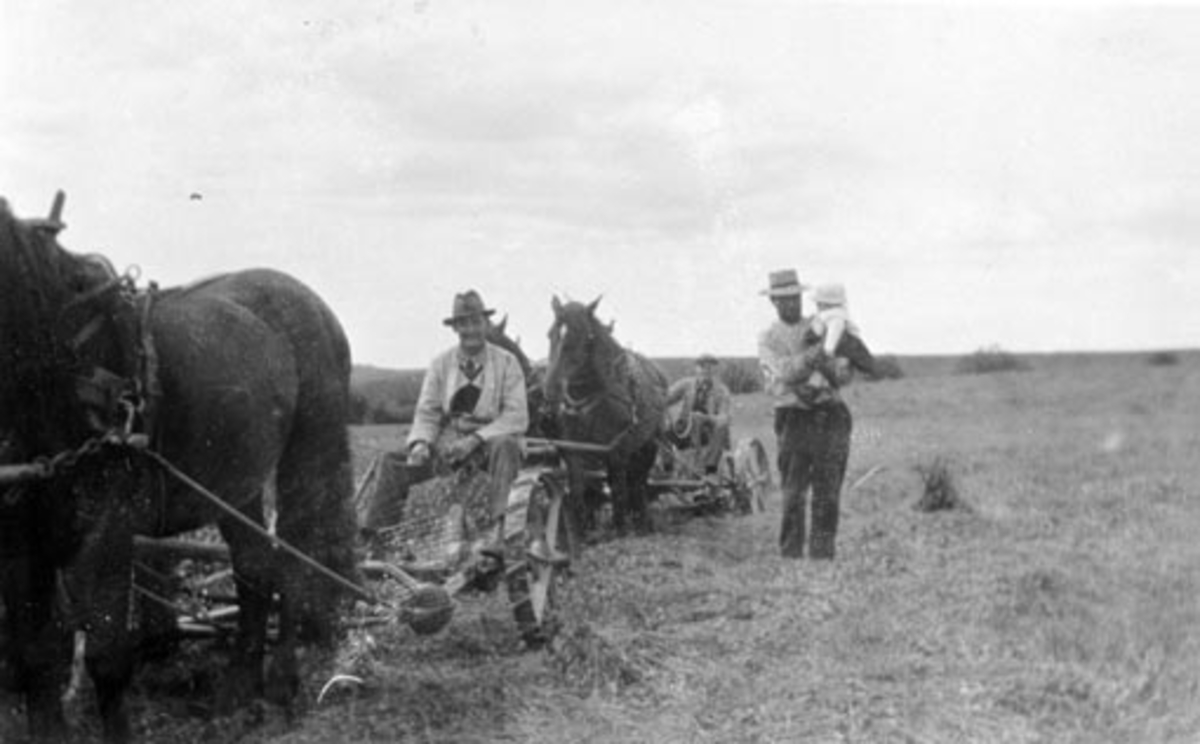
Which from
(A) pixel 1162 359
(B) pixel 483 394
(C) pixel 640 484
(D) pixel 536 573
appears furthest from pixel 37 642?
(A) pixel 1162 359

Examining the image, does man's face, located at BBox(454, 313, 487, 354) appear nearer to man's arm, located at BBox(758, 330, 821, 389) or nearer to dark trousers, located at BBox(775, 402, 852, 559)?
man's arm, located at BBox(758, 330, 821, 389)

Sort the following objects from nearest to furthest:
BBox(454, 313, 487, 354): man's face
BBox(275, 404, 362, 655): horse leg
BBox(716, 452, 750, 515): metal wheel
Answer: BBox(275, 404, 362, 655): horse leg
BBox(454, 313, 487, 354): man's face
BBox(716, 452, 750, 515): metal wheel

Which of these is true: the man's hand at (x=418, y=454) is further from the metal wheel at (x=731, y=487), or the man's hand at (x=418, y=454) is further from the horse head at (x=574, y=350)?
the metal wheel at (x=731, y=487)

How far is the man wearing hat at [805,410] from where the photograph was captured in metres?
9.18

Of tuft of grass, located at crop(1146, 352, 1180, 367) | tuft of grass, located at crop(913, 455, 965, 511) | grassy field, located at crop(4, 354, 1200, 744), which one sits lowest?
grassy field, located at crop(4, 354, 1200, 744)

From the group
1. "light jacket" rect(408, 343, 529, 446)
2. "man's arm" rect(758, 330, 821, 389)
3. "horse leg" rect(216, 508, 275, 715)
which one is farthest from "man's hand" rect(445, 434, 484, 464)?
"man's arm" rect(758, 330, 821, 389)

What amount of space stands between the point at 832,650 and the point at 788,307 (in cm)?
395

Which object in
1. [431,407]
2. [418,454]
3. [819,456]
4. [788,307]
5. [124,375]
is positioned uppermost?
[788,307]

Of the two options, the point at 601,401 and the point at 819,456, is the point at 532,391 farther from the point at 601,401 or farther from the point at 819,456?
the point at 819,456

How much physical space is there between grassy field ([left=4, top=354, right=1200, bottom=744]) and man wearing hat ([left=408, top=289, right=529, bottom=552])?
1032mm

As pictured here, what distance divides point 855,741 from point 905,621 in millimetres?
1787

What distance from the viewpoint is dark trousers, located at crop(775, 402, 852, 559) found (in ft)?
30.6

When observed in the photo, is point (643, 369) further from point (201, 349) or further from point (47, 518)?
point (47, 518)

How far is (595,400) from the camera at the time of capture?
1055cm
